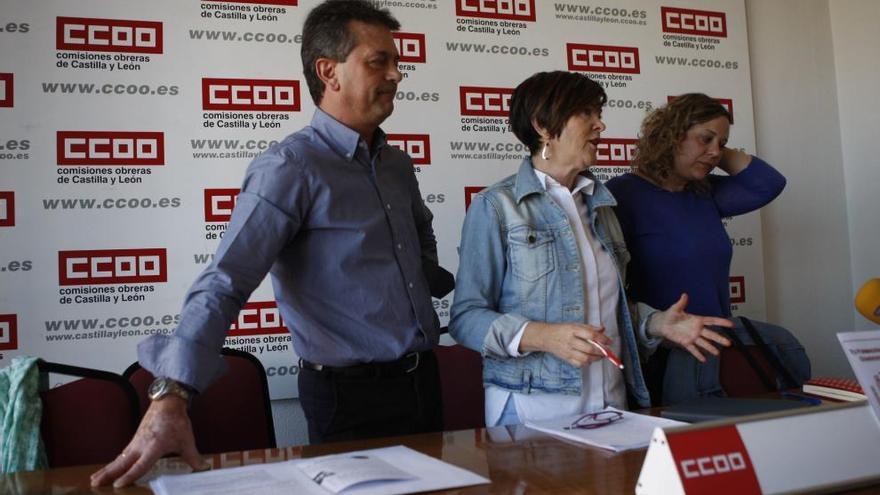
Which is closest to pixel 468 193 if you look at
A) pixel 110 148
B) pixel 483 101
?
pixel 483 101

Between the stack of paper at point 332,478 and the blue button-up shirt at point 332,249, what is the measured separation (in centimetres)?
34

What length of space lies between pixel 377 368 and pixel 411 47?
5.59ft

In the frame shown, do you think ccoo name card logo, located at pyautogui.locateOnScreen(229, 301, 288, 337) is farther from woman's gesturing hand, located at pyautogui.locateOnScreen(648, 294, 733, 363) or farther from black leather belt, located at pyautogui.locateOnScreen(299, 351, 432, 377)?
woman's gesturing hand, located at pyautogui.locateOnScreen(648, 294, 733, 363)

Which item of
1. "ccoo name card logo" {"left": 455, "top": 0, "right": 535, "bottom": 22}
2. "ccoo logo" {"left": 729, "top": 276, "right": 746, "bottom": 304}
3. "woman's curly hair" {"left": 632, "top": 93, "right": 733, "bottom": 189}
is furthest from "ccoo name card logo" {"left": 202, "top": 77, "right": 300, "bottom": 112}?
"ccoo logo" {"left": 729, "top": 276, "right": 746, "bottom": 304}

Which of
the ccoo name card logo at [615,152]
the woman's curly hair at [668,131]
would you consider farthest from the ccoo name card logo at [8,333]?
the ccoo name card logo at [615,152]

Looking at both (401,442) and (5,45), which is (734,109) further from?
(5,45)

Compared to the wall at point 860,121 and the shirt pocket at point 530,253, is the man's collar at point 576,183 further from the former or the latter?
the wall at point 860,121

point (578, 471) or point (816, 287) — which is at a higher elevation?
point (816, 287)

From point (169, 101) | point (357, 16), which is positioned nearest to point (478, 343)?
point (357, 16)

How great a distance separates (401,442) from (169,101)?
176 centimetres

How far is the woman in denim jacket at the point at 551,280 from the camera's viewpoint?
175 centimetres

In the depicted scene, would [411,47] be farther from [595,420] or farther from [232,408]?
[595,420]

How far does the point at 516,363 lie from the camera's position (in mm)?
1779

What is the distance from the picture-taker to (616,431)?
1419 millimetres
